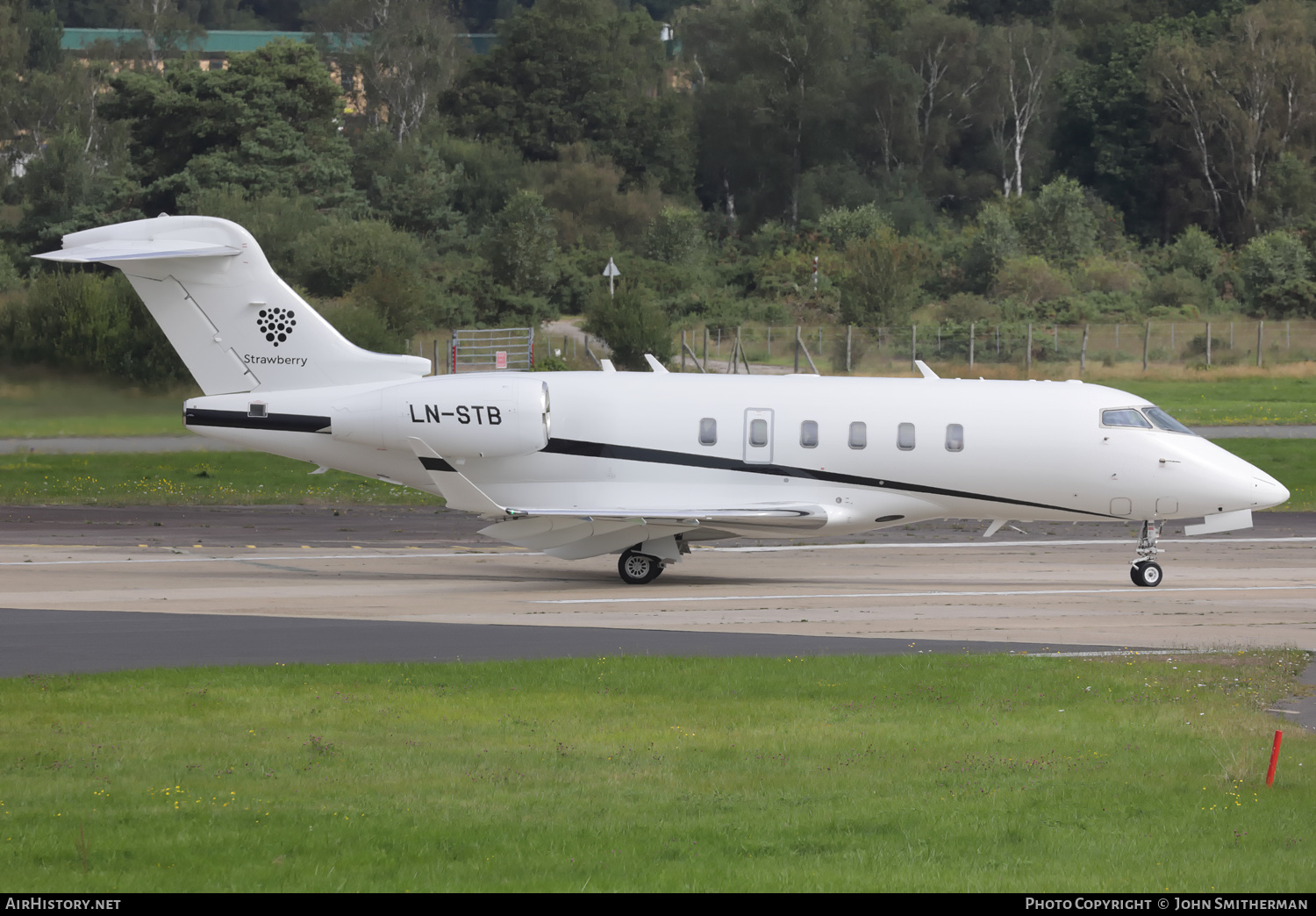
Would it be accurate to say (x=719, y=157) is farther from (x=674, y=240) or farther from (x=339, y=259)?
(x=339, y=259)

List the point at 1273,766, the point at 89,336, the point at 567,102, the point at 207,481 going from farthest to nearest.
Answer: the point at 567,102
the point at 207,481
the point at 89,336
the point at 1273,766

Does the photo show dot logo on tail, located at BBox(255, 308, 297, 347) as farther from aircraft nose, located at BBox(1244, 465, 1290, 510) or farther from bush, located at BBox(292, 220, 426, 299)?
bush, located at BBox(292, 220, 426, 299)

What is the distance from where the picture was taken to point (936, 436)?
2370 cm

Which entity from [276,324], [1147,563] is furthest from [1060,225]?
[276,324]

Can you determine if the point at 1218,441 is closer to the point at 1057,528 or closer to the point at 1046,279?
the point at 1057,528

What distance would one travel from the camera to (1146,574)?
23641 millimetres

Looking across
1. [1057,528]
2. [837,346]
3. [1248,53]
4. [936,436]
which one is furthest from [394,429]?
[1248,53]

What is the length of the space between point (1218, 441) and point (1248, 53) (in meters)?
65.0

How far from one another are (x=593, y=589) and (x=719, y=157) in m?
95.2

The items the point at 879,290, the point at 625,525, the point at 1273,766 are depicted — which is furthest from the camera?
the point at 879,290

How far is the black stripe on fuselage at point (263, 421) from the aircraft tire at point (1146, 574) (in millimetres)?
12755

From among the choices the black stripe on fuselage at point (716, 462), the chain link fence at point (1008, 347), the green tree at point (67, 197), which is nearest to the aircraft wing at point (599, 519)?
the black stripe on fuselage at point (716, 462)

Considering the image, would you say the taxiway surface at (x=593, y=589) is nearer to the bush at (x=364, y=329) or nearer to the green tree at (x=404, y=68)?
the bush at (x=364, y=329)

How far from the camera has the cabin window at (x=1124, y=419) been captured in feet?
78.4
